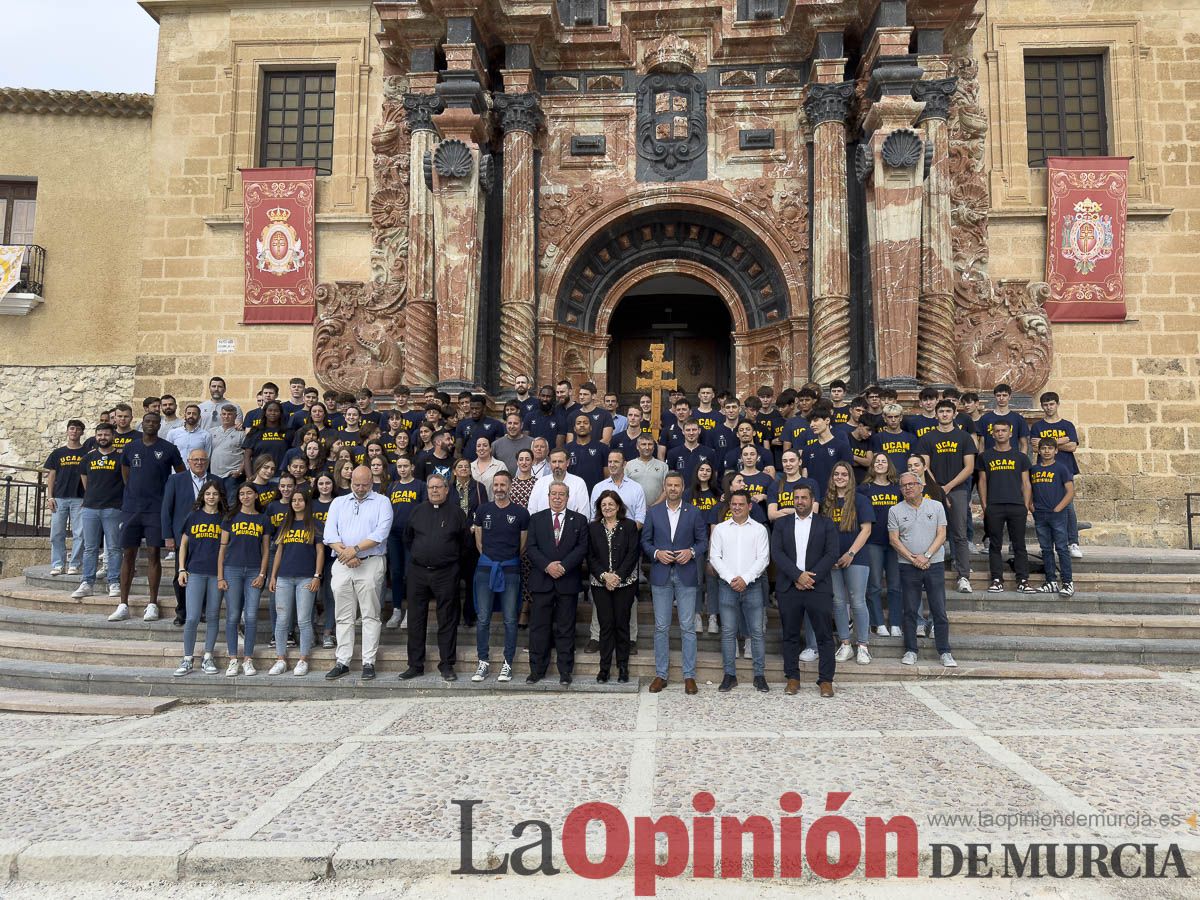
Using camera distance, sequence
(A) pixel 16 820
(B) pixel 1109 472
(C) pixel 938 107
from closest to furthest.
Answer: (A) pixel 16 820, (C) pixel 938 107, (B) pixel 1109 472

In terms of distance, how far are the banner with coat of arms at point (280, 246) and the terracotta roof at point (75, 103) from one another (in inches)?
107

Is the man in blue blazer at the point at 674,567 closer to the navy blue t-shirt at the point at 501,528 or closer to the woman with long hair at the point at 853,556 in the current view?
the navy blue t-shirt at the point at 501,528

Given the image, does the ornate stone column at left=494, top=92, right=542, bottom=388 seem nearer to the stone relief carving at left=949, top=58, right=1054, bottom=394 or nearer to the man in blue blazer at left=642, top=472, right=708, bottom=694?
the man in blue blazer at left=642, top=472, right=708, bottom=694

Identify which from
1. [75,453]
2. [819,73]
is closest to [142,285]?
[75,453]

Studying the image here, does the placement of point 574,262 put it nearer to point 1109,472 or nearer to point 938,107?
point 938,107

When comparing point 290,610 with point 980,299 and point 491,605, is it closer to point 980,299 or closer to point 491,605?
point 491,605

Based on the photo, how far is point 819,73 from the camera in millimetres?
11695

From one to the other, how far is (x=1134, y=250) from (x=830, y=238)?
17.3 ft

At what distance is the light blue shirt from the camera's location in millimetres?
Answer: 6863

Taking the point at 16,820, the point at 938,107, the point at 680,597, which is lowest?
the point at 16,820

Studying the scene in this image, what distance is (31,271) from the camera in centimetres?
1393

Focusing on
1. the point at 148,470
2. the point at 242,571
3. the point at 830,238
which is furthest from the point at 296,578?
the point at 830,238

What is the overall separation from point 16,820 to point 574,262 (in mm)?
10100

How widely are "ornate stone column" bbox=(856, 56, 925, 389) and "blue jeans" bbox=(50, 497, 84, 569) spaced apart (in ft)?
34.2
